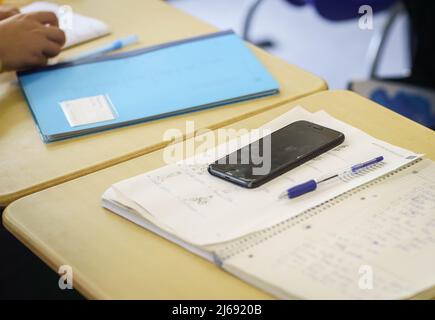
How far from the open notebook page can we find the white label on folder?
442 mm

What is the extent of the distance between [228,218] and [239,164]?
13 centimetres

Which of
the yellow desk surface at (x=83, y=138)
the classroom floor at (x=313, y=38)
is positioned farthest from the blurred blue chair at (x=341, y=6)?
the yellow desk surface at (x=83, y=138)

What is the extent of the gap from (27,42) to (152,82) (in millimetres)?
267

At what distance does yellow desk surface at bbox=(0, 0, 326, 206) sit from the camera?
40.8 inches

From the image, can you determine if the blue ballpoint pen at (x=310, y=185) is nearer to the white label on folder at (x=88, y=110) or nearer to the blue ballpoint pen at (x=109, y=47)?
the white label on folder at (x=88, y=110)

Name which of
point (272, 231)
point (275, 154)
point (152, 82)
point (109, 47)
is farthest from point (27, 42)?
point (272, 231)

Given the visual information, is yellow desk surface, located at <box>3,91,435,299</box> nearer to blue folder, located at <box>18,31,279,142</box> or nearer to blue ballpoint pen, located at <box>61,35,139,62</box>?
blue folder, located at <box>18,31,279,142</box>

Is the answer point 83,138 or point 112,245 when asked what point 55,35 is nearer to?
point 83,138

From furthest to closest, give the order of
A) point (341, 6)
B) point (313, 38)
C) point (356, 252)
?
point (313, 38) < point (341, 6) < point (356, 252)

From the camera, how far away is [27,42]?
1.34 m

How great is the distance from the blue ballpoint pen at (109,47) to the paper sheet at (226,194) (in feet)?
1.57

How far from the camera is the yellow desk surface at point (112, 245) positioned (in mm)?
796

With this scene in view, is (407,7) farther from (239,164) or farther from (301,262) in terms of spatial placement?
(301,262)
